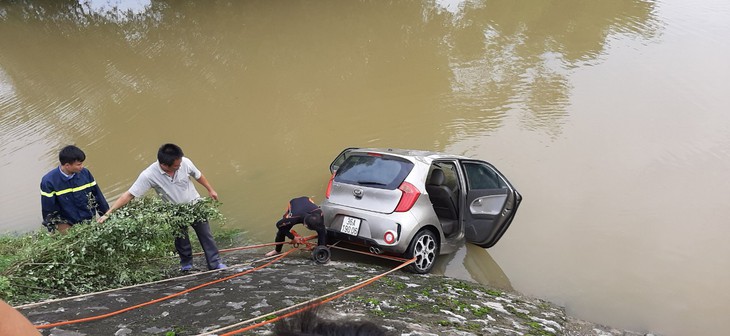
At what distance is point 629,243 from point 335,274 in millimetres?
4589

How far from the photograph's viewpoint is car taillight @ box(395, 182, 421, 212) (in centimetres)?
609

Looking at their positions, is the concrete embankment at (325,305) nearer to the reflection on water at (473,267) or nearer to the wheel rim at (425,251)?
the wheel rim at (425,251)

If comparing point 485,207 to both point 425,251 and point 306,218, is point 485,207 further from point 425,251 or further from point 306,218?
point 306,218

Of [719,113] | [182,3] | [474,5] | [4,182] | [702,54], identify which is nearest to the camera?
[4,182]

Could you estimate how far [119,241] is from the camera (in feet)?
15.1

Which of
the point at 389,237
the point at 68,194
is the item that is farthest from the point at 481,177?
the point at 68,194

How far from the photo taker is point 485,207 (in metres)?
6.99

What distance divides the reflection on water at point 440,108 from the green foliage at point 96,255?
2.86 m

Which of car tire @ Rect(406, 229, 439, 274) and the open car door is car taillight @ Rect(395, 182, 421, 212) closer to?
car tire @ Rect(406, 229, 439, 274)

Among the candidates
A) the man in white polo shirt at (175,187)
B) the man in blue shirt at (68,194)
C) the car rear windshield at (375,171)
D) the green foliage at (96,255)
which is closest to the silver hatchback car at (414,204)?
the car rear windshield at (375,171)

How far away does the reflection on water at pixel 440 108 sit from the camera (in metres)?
7.44

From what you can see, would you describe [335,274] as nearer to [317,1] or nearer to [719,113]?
[719,113]

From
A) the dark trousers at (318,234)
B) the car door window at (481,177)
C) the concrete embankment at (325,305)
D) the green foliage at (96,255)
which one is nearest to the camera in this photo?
the concrete embankment at (325,305)

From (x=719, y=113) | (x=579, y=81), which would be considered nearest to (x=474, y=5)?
(x=579, y=81)
